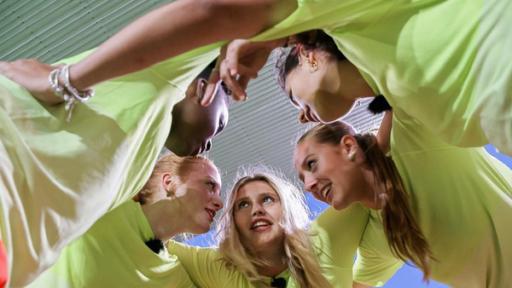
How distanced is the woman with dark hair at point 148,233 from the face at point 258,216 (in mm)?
90

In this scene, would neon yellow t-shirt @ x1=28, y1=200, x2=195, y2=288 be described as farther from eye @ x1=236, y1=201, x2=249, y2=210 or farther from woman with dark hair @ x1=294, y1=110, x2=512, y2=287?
woman with dark hair @ x1=294, y1=110, x2=512, y2=287

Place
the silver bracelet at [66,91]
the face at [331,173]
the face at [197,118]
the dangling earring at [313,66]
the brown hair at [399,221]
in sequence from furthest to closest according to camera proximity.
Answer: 1. the face at [331,173]
2. the face at [197,118]
3. the brown hair at [399,221]
4. the dangling earring at [313,66]
5. the silver bracelet at [66,91]

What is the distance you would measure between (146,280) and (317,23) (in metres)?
0.97

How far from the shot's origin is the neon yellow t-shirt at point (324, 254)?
1.78 m

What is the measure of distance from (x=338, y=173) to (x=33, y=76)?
0.92m

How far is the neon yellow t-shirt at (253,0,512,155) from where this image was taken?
31.8 inches

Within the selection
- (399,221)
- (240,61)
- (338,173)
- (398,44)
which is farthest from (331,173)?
(398,44)

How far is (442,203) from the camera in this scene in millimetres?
1407

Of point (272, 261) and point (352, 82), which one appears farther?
point (272, 261)

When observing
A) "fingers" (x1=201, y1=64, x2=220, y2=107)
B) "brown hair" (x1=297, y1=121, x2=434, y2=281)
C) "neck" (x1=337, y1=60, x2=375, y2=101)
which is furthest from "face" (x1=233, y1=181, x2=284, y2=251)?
"neck" (x1=337, y1=60, x2=375, y2=101)

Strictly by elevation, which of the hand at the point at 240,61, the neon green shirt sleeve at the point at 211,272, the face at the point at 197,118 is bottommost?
the neon green shirt sleeve at the point at 211,272

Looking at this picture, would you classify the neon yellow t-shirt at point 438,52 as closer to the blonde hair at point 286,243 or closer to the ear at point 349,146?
the ear at point 349,146

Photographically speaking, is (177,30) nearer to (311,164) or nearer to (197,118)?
A: (197,118)

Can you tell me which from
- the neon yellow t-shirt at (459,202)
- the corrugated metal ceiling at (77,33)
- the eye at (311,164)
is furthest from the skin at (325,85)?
the corrugated metal ceiling at (77,33)
